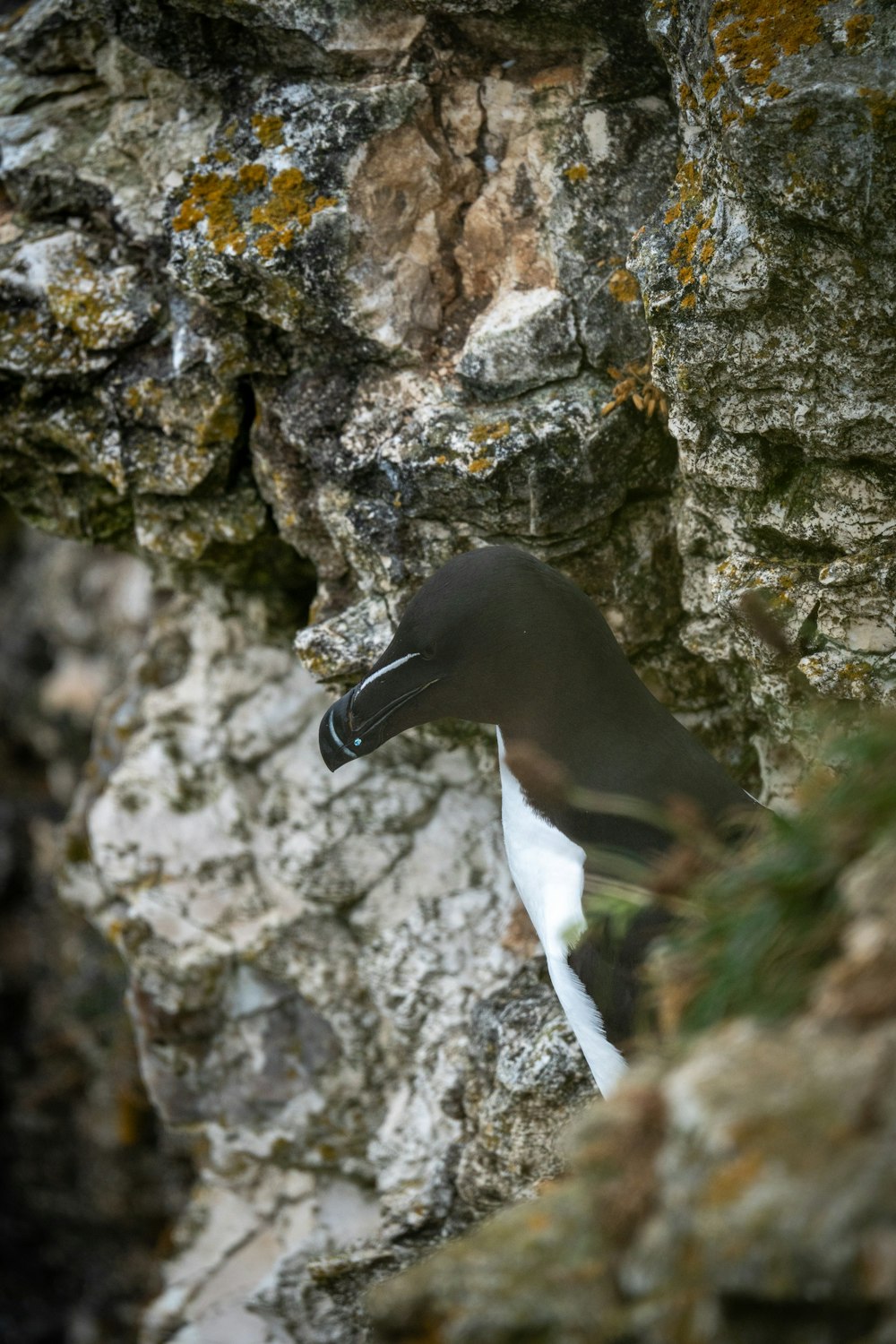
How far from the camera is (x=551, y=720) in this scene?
3.27 m

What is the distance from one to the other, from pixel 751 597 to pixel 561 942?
97 centimetres

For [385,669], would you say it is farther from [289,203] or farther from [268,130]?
[268,130]

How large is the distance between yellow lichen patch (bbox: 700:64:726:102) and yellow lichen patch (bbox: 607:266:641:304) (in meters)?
0.67

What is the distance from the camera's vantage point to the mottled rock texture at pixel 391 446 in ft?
9.88

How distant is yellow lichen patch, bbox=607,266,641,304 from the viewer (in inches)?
138

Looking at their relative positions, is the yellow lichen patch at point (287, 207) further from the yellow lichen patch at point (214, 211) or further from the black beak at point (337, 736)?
the black beak at point (337, 736)

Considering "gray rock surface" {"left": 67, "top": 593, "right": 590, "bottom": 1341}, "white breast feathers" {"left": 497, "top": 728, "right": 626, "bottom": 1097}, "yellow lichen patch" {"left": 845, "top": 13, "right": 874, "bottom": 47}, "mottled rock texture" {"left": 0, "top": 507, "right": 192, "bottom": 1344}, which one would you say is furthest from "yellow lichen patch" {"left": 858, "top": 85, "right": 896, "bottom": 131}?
"mottled rock texture" {"left": 0, "top": 507, "right": 192, "bottom": 1344}

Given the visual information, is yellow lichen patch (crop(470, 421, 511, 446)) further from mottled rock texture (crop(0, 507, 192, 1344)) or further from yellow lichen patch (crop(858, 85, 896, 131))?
mottled rock texture (crop(0, 507, 192, 1344))

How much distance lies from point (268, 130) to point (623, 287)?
1162mm

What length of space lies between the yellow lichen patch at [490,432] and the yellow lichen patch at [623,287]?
1.55 ft

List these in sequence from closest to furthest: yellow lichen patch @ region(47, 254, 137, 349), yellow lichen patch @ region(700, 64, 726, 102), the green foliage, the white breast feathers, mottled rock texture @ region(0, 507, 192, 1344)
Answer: the green foliage < yellow lichen patch @ region(700, 64, 726, 102) < the white breast feathers < yellow lichen patch @ region(47, 254, 137, 349) < mottled rock texture @ region(0, 507, 192, 1344)

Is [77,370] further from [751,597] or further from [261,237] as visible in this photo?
[751,597]

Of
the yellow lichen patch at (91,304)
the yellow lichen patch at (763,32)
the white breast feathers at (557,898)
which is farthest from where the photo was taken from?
the yellow lichen patch at (91,304)

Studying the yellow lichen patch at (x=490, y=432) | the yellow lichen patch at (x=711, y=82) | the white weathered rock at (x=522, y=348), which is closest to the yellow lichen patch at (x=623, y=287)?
the white weathered rock at (x=522, y=348)
